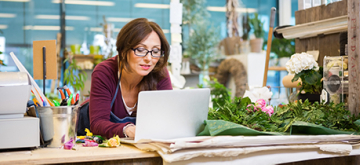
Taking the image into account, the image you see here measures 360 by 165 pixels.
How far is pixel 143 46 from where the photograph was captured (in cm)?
142

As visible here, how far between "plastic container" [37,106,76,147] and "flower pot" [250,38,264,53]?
621 cm

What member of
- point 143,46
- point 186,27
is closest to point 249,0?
point 186,27

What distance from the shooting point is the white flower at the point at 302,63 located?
181 centimetres

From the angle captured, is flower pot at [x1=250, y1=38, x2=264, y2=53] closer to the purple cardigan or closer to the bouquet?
the bouquet

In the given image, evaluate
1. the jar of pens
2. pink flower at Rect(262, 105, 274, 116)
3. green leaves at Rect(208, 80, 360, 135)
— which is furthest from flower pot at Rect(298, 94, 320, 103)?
the jar of pens

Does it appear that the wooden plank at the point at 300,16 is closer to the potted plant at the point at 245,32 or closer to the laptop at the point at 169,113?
the laptop at the point at 169,113

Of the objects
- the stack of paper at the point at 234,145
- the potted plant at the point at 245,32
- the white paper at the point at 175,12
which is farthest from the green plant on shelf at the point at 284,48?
the stack of paper at the point at 234,145

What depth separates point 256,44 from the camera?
270 inches

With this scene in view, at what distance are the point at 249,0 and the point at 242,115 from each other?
7462 mm

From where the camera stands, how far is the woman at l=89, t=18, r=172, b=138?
141 cm

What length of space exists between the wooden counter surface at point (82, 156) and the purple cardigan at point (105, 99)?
1.04ft

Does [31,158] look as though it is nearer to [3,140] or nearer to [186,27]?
[3,140]

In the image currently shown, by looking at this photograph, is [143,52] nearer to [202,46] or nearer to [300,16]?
[300,16]

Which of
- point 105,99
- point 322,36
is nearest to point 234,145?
point 105,99
